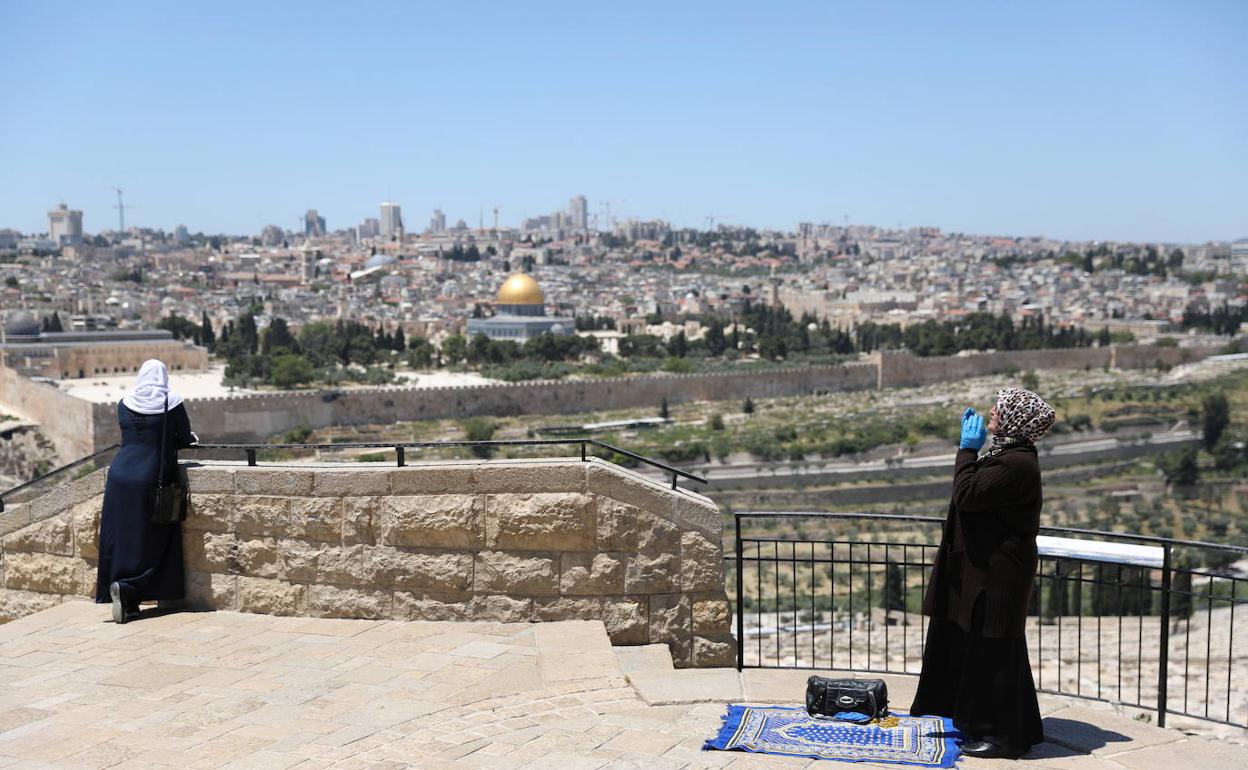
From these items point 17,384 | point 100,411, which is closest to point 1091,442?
point 100,411

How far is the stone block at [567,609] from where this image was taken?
15.1 ft

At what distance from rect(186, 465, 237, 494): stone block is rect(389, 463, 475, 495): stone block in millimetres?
765

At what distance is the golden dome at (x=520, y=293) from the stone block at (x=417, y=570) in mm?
63055

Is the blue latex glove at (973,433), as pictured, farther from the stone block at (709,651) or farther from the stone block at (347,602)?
the stone block at (347,602)

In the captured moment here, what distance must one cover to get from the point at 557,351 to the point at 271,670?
52.1m

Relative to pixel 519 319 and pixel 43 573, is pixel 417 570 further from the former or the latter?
pixel 519 319

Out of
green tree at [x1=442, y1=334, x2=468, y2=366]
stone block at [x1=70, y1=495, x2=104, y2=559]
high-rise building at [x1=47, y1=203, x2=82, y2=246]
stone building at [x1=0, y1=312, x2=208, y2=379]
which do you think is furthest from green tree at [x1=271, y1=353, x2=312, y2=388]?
high-rise building at [x1=47, y1=203, x2=82, y2=246]

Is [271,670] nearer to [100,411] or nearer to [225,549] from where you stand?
[225,549]

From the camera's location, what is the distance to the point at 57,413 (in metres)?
34.7

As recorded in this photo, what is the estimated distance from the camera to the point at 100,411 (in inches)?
1238

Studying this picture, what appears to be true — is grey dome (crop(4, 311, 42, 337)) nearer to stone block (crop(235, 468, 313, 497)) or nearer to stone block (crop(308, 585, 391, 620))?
stone block (crop(235, 468, 313, 497))

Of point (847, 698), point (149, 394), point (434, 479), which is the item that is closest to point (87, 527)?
point (149, 394)

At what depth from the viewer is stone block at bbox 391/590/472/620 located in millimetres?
4742

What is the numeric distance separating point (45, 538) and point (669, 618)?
2.92 metres
